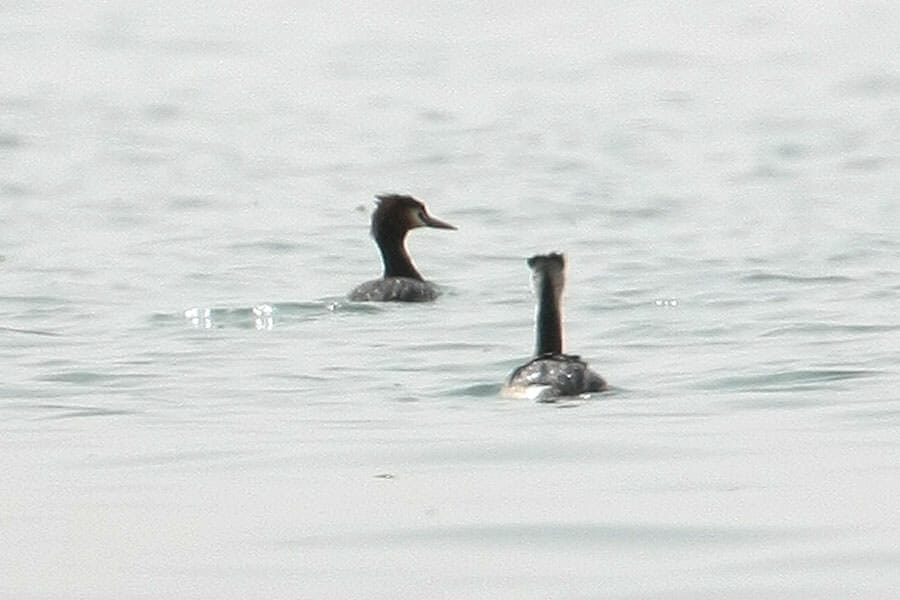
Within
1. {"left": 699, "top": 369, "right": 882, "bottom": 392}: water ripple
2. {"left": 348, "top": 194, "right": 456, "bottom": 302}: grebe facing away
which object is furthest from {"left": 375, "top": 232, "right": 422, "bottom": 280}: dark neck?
{"left": 699, "top": 369, "right": 882, "bottom": 392}: water ripple

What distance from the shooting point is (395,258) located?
2012 cm

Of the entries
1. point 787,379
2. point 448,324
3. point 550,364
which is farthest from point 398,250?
point 550,364

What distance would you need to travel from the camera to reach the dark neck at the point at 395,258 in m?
20.0

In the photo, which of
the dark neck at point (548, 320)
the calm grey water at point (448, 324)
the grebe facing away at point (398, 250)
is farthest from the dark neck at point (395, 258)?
the dark neck at point (548, 320)

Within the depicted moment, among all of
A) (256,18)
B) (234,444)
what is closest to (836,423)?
(234,444)

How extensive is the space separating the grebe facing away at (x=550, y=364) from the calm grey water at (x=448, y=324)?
133 millimetres

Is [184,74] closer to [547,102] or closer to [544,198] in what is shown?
[547,102]

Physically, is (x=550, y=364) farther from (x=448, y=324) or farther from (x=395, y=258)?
(x=395, y=258)

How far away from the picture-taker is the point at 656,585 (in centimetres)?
961

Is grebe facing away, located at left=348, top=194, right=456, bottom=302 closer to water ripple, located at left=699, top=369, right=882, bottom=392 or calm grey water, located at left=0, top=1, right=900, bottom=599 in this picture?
calm grey water, located at left=0, top=1, right=900, bottom=599

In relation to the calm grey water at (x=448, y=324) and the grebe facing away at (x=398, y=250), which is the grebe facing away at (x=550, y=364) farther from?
the grebe facing away at (x=398, y=250)

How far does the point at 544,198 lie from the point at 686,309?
26.6ft

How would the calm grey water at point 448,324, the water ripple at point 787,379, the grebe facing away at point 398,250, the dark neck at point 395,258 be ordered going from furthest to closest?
the dark neck at point 395,258 < the grebe facing away at point 398,250 < the water ripple at point 787,379 < the calm grey water at point 448,324

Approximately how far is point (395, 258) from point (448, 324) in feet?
6.60
